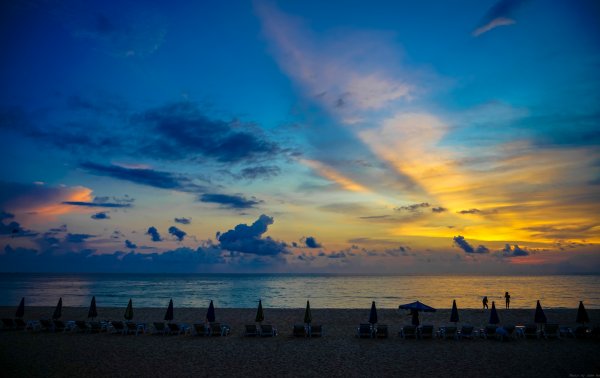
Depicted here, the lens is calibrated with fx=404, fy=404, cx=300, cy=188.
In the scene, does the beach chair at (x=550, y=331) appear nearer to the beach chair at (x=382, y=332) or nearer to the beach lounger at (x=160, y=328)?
the beach chair at (x=382, y=332)

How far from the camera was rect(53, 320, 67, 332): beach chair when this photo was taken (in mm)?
20609

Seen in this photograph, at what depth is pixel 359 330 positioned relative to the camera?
63.3 ft

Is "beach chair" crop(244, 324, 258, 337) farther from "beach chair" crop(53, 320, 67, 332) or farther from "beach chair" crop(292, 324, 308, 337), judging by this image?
"beach chair" crop(53, 320, 67, 332)

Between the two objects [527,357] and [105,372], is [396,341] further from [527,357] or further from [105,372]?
[105,372]

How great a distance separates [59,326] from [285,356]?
1287 centimetres

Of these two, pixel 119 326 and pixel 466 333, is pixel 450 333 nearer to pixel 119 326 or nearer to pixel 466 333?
pixel 466 333

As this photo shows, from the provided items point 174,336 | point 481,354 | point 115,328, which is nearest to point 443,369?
point 481,354

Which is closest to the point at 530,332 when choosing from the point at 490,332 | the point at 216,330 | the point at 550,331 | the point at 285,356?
the point at 550,331

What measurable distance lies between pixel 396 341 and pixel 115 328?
13833 mm

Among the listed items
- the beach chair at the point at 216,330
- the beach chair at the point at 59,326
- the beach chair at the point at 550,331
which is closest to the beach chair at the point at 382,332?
the beach chair at the point at 550,331

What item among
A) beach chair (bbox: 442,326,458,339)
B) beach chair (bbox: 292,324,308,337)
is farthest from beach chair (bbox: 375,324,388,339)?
beach chair (bbox: 292,324,308,337)

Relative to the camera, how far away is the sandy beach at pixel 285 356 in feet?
42.8

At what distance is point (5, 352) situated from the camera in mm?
15602

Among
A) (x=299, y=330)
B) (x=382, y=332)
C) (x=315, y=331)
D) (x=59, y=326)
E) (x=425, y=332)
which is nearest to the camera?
(x=425, y=332)
